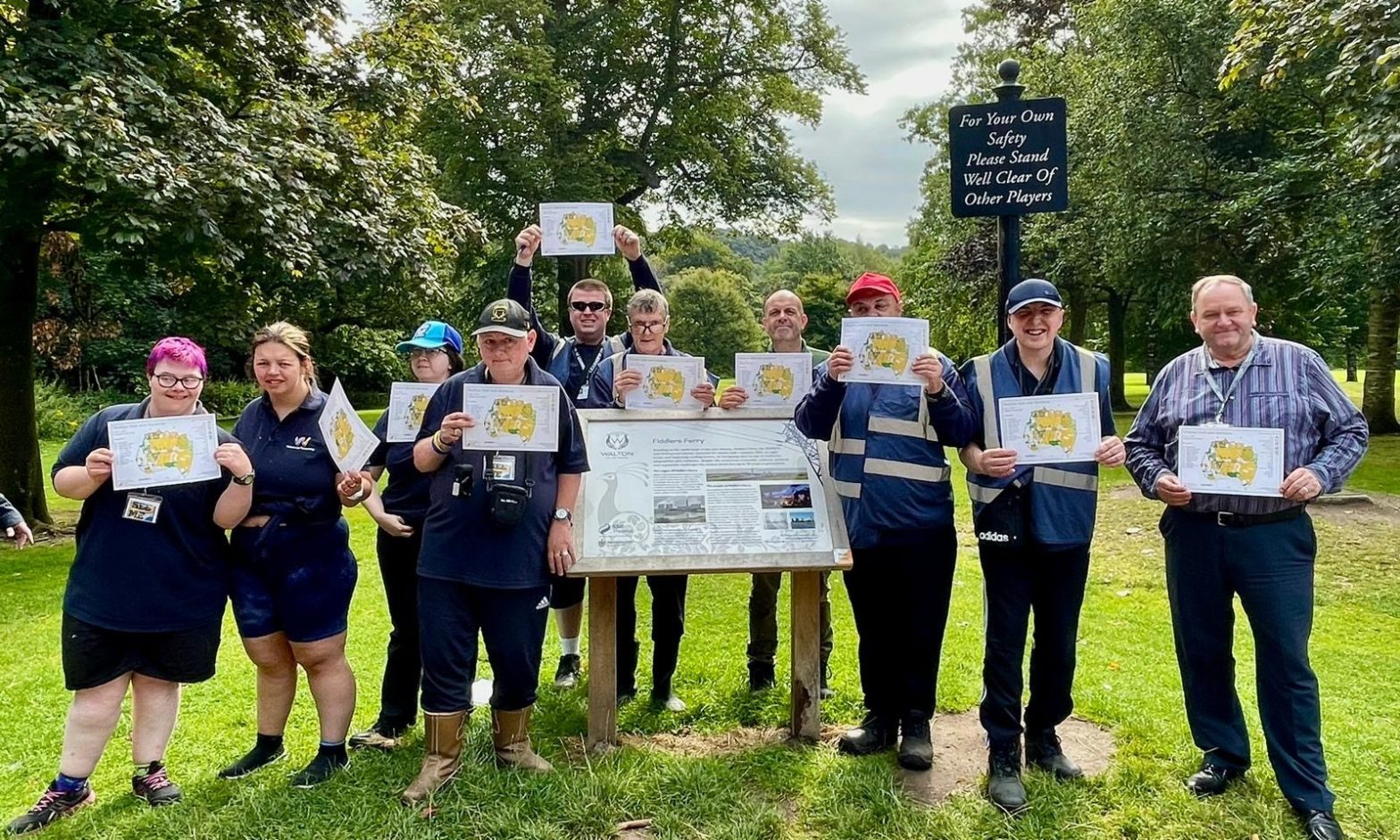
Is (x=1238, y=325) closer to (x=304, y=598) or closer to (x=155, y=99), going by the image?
(x=304, y=598)

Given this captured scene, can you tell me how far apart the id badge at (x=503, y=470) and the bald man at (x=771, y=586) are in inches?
55.1

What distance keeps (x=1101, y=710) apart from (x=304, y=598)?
447cm

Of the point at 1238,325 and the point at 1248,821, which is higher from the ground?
the point at 1238,325

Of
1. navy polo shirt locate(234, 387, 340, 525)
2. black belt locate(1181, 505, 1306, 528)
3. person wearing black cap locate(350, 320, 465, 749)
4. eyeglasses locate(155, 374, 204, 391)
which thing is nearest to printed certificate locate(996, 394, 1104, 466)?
black belt locate(1181, 505, 1306, 528)

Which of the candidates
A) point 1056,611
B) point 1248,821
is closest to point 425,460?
point 1056,611

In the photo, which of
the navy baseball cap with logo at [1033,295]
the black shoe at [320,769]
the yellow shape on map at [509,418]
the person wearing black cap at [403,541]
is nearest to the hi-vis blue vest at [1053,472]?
the navy baseball cap with logo at [1033,295]

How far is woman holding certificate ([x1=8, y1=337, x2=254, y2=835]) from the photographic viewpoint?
3.73m

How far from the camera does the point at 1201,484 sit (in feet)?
11.8

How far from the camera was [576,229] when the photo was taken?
5.47 metres

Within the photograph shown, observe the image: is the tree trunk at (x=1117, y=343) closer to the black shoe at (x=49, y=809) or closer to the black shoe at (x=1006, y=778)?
the black shoe at (x=1006, y=778)

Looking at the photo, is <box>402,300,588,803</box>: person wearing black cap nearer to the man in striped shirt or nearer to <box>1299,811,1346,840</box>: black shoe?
the man in striped shirt

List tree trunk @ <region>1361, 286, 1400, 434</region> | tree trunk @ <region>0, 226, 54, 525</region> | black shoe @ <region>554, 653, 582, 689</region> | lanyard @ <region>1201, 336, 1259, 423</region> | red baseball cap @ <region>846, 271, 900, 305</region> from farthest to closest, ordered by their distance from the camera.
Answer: tree trunk @ <region>1361, 286, 1400, 434</region>, tree trunk @ <region>0, 226, 54, 525</region>, black shoe @ <region>554, 653, 582, 689</region>, red baseball cap @ <region>846, 271, 900, 305</region>, lanyard @ <region>1201, 336, 1259, 423</region>

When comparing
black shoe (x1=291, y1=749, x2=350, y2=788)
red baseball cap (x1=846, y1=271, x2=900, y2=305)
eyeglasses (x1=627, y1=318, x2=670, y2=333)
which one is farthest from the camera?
eyeglasses (x1=627, y1=318, x2=670, y2=333)

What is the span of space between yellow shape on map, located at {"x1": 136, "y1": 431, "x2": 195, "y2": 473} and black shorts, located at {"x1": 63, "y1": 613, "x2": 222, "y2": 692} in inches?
31.1
